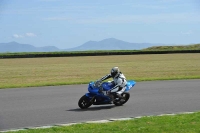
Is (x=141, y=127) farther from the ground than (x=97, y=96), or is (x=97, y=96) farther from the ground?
(x=97, y=96)

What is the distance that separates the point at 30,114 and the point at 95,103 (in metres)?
2.35

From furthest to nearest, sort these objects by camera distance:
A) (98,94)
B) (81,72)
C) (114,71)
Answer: (81,72)
(114,71)
(98,94)

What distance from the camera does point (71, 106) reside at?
1352cm

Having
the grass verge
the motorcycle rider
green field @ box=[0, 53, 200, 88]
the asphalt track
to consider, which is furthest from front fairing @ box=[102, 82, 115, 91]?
green field @ box=[0, 53, 200, 88]

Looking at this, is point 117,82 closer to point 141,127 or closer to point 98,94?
point 98,94

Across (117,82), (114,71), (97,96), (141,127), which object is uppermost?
(114,71)

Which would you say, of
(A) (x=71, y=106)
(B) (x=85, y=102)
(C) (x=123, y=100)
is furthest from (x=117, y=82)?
(A) (x=71, y=106)

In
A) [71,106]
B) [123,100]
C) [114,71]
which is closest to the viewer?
[114,71]

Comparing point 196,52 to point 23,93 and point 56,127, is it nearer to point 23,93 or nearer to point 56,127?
point 23,93

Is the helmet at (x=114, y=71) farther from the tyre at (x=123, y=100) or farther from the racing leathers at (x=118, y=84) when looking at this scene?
the tyre at (x=123, y=100)

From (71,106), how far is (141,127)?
15.9 ft

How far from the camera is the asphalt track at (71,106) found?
1108 centimetres

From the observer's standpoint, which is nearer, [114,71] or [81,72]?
[114,71]

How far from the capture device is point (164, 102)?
47.0 feet
